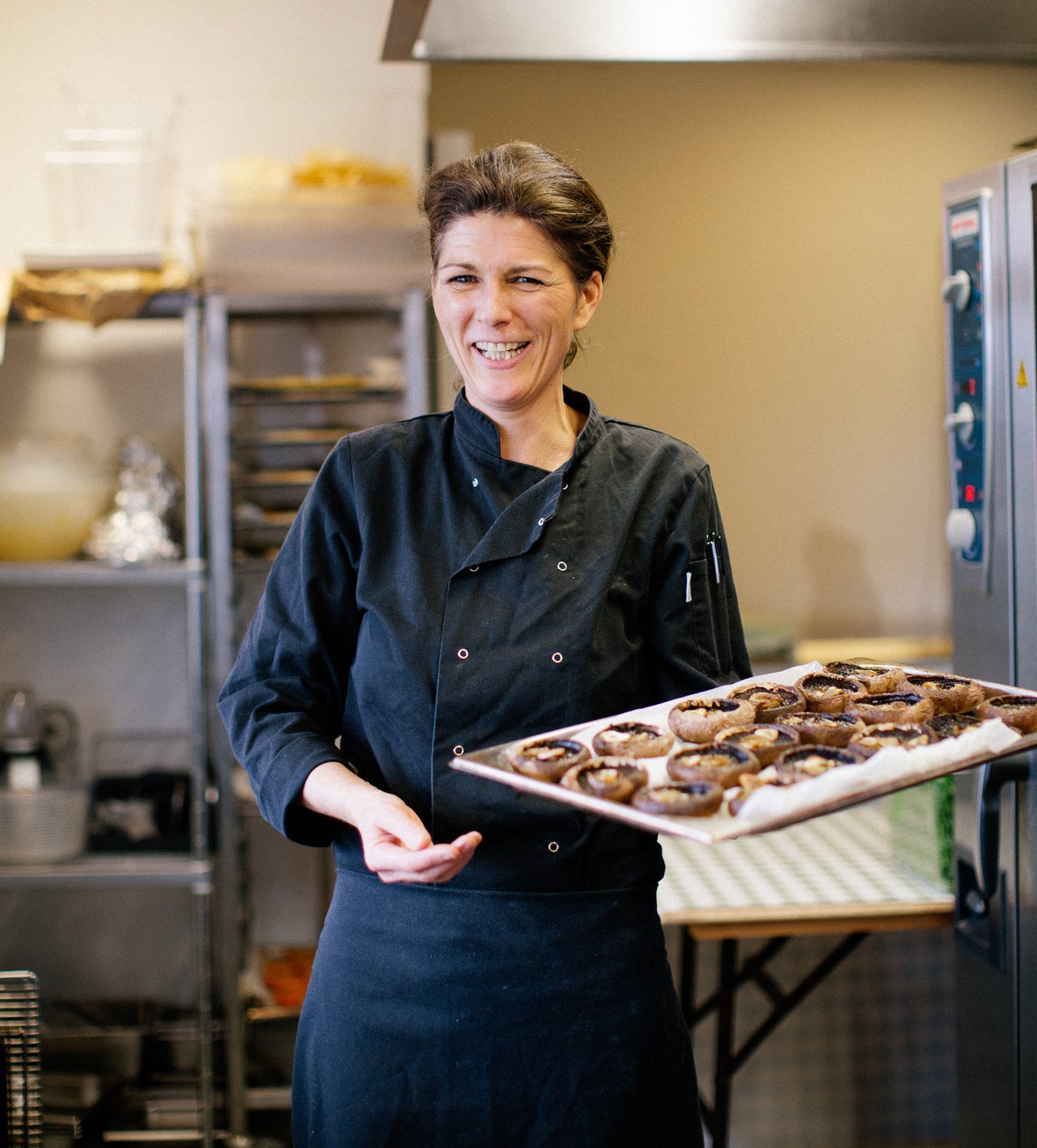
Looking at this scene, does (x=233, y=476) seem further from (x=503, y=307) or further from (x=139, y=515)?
(x=503, y=307)

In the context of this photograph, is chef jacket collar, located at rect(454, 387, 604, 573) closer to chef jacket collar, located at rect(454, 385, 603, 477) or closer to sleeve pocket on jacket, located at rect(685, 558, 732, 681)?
chef jacket collar, located at rect(454, 385, 603, 477)

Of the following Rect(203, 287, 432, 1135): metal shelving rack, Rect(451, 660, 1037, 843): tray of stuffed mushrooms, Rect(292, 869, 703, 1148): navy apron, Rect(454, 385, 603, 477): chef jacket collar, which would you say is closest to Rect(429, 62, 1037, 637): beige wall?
Rect(203, 287, 432, 1135): metal shelving rack

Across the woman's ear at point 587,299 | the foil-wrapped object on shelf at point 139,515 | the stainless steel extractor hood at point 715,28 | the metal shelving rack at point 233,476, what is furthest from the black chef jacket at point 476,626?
the foil-wrapped object on shelf at point 139,515

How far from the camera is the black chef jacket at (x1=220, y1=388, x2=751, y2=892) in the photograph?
120 cm

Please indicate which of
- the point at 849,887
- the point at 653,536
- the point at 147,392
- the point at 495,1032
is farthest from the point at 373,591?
the point at 147,392

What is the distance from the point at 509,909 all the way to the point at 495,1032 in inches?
5.1

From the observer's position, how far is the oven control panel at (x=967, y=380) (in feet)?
5.89

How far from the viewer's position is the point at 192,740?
7.42 feet

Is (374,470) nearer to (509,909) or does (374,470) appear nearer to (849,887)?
(509,909)

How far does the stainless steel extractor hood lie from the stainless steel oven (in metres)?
0.22

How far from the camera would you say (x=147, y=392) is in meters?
2.62

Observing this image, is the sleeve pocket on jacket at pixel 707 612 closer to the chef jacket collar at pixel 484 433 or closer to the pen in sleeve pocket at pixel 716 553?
the pen in sleeve pocket at pixel 716 553

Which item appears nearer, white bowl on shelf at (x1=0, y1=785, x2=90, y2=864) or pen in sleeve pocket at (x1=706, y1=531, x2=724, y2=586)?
pen in sleeve pocket at (x1=706, y1=531, x2=724, y2=586)

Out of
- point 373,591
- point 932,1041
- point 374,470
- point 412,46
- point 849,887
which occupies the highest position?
point 412,46
